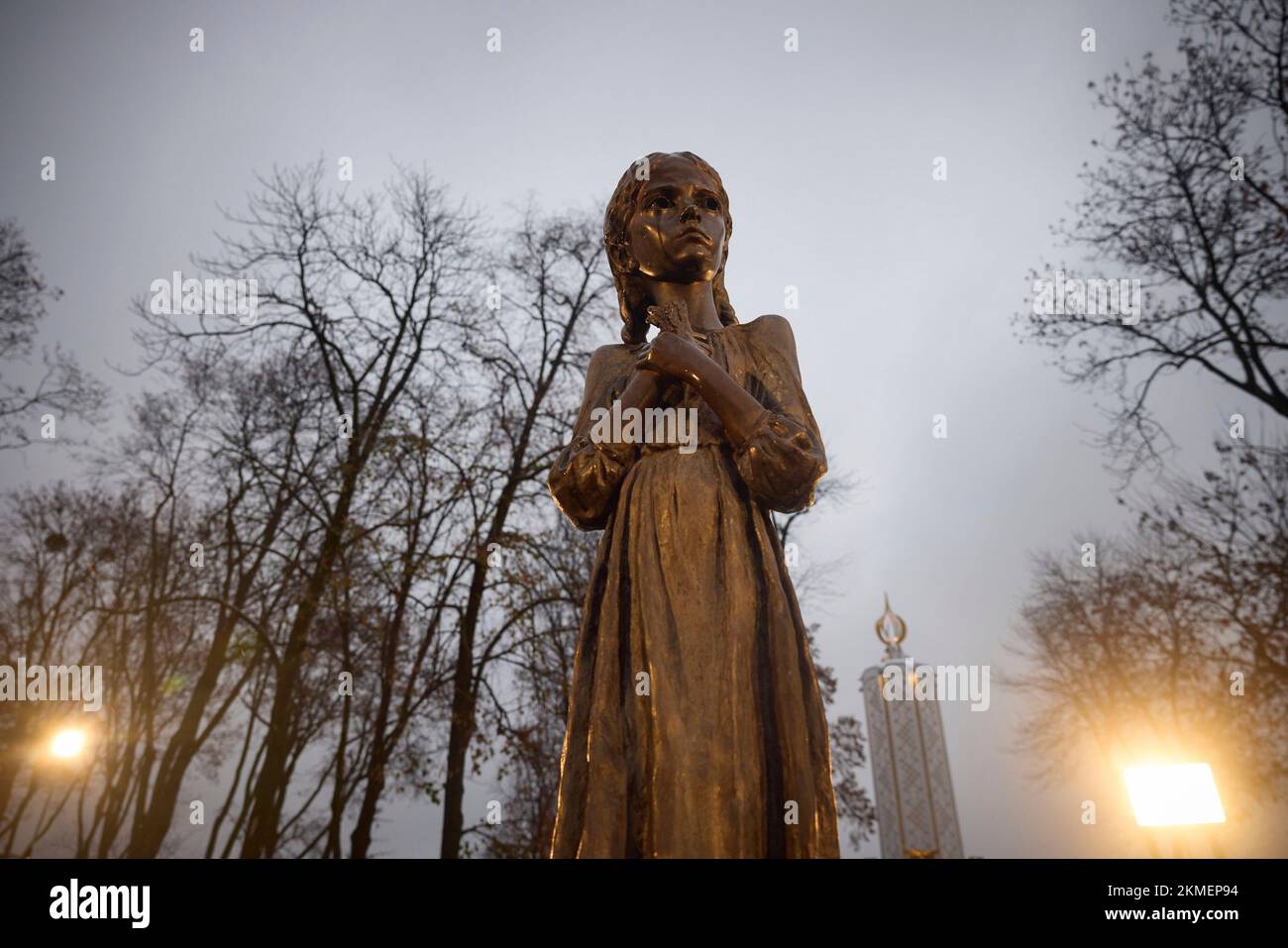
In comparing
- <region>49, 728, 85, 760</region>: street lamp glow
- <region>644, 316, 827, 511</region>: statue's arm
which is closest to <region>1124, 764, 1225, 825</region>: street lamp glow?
<region>644, 316, 827, 511</region>: statue's arm

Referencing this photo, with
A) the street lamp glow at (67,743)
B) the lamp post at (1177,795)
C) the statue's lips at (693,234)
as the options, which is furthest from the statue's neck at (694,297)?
the street lamp glow at (67,743)

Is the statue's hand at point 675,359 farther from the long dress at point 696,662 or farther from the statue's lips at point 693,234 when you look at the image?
the statue's lips at point 693,234

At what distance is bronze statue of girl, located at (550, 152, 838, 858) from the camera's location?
212 cm

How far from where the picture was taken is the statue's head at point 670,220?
10.6ft

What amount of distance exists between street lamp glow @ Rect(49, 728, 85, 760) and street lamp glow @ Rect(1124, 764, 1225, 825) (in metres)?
19.1

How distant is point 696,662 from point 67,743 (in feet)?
59.9

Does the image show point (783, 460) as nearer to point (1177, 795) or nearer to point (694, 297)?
point (694, 297)

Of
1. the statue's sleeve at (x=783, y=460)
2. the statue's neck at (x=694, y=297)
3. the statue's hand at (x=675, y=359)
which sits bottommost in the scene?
the statue's sleeve at (x=783, y=460)

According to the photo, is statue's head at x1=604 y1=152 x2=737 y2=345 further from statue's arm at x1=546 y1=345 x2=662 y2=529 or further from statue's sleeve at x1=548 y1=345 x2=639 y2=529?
statue's sleeve at x1=548 y1=345 x2=639 y2=529

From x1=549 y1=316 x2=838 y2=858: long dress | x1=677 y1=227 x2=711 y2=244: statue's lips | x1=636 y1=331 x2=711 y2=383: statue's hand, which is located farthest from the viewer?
x1=677 y1=227 x2=711 y2=244: statue's lips

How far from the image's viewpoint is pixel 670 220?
3.25 metres
